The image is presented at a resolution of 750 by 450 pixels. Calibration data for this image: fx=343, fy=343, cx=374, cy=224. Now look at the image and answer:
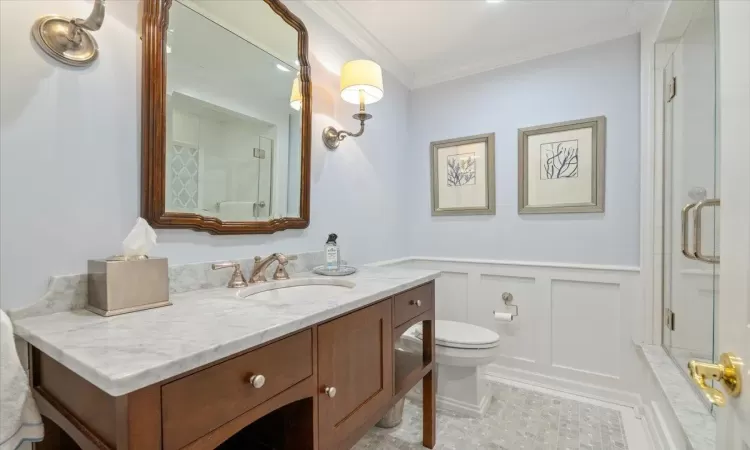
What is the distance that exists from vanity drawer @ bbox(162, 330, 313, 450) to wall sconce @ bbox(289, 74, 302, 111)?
3.86 ft

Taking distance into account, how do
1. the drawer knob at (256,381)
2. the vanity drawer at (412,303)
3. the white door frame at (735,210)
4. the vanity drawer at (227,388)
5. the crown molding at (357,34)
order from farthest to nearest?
the crown molding at (357,34)
the vanity drawer at (412,303)
the drawer knob at (256,381)
the vanity drawer at (227,388)
the white door frame at (735,210)

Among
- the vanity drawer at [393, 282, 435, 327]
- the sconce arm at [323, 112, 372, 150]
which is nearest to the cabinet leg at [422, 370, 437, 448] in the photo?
the vanity drawer at [393, 282, 435, 327]

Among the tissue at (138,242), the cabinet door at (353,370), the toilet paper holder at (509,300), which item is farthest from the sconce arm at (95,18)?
the toilet paper holder at (509,300)

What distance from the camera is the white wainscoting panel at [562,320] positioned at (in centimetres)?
205

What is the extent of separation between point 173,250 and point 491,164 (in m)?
2.03

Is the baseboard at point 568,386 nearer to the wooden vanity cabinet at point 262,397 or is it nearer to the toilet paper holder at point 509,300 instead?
the toilet paper holder at point 509,300

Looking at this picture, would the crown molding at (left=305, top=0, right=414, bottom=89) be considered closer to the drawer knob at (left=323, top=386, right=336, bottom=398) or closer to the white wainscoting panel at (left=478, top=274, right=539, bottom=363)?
the white wainscoting panel at (left=478, top=274, right=539, bottom=363)

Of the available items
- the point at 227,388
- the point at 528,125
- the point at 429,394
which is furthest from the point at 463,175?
the point at 227,388

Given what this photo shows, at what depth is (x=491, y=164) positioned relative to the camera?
2438 millimetres

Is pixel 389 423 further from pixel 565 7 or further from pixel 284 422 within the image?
pixel 565 7

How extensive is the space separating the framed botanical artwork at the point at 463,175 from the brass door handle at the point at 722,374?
1.89 m

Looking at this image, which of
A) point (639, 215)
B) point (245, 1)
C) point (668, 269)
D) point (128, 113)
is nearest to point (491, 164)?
point (639, 215)

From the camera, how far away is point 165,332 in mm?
765

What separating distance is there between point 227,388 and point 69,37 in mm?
1068
